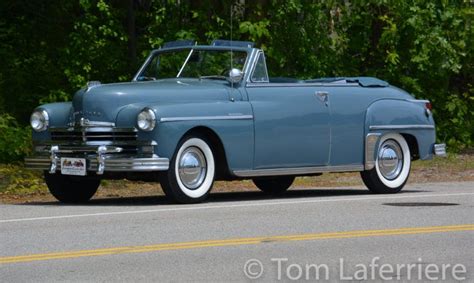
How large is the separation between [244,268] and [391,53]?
16597mm

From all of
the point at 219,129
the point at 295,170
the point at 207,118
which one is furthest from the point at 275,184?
the point at 207,118

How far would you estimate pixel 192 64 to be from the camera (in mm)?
16031

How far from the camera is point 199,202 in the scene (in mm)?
14656

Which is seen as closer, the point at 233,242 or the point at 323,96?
the point at 233,242

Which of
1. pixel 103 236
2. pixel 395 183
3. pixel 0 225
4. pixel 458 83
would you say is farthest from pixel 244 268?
pixel 458 83

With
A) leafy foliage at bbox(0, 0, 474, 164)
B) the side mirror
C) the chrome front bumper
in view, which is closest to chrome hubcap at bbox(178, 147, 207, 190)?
the chrome front bumper

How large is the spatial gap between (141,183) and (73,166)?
4.28m

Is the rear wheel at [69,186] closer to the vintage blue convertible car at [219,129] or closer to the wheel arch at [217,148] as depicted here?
the vintage blue convertible car at [219,129]

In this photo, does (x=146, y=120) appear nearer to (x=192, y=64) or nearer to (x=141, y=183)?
(x=192, y=64)

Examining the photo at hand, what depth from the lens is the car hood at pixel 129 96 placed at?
1445cm

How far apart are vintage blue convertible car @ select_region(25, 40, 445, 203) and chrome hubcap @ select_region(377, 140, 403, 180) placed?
0.01 meters

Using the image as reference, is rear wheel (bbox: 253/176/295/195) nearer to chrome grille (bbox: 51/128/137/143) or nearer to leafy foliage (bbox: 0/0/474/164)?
chrome grille (bbox: 51/128/137/143)

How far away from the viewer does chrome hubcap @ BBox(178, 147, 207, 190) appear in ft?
47.5

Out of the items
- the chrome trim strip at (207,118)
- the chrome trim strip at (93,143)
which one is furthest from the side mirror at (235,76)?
the chrome trim strip at (93,143)
